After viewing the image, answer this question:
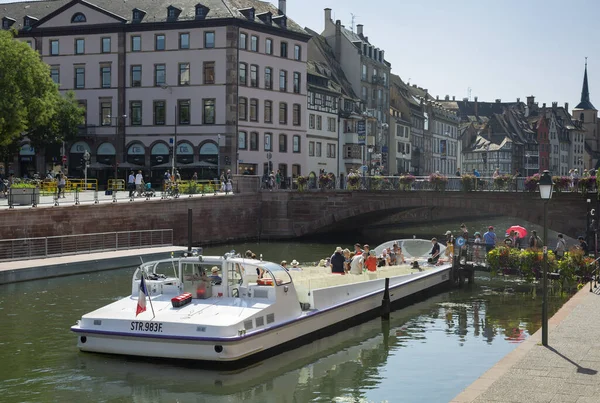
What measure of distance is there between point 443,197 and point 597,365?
41.0 meters

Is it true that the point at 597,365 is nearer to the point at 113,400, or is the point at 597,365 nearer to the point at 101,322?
the point at 113,400

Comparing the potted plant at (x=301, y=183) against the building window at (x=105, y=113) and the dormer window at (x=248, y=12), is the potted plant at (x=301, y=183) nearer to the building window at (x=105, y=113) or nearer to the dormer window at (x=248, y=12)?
the dormer window at (x=248, y=12)

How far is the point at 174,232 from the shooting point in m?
55.5

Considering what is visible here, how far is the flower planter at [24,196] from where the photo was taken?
45.4 meters

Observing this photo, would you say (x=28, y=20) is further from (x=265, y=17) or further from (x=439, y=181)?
(x=439, y=181)

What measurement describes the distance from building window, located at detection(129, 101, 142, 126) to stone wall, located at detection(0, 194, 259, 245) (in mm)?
16318

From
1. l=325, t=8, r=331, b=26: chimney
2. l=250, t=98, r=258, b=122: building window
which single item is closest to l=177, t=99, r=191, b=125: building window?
l=250, t=98, r=258, b=122: building window

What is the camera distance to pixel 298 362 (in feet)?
77.1

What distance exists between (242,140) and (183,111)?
536 cm

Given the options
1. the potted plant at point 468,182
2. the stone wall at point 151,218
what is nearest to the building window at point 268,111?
the stone wall at point 151,218

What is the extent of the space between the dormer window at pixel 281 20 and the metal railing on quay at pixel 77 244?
2982 cm

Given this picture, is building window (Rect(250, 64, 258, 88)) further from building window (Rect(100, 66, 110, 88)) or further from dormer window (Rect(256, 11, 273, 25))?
building window (Rect(100, 66, 110, 88))

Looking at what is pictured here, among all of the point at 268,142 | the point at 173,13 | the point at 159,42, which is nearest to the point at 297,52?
the point at 268,142

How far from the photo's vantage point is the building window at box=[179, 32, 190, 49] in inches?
2913
